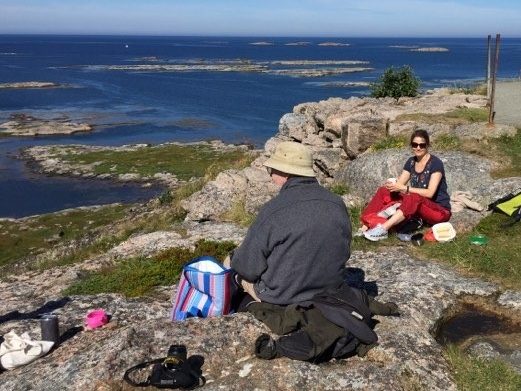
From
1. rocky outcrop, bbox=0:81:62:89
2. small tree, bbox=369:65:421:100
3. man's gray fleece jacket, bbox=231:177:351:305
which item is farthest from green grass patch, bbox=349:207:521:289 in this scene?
rocky outcrop, bbox=0:81:62:89

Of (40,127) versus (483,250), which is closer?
(483,250)

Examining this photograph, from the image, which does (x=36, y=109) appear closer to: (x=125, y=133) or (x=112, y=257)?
(x=125, y=133)

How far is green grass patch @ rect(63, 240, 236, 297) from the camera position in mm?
10055

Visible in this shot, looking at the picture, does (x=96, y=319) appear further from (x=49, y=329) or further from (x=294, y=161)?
(x=294, y=161)

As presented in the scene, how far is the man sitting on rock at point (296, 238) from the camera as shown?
20.5 ft

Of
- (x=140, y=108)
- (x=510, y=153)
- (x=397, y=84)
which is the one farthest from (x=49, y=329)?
(x=140, y=108)

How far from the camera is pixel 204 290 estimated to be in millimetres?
7117

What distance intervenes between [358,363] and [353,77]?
4594 inches

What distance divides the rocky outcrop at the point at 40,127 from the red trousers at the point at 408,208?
58.2 metres

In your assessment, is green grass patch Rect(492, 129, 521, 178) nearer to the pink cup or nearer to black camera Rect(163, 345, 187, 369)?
the pink cup

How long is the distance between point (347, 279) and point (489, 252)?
9.20 feet

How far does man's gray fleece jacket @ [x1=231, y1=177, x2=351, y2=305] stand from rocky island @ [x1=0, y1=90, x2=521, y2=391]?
2.35ft

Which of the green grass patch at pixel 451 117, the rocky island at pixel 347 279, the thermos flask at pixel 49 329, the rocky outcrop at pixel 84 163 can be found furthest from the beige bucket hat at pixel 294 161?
the rocky outcrop at pixel 84 163

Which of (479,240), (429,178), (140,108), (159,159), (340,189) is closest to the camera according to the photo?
(479,240)
